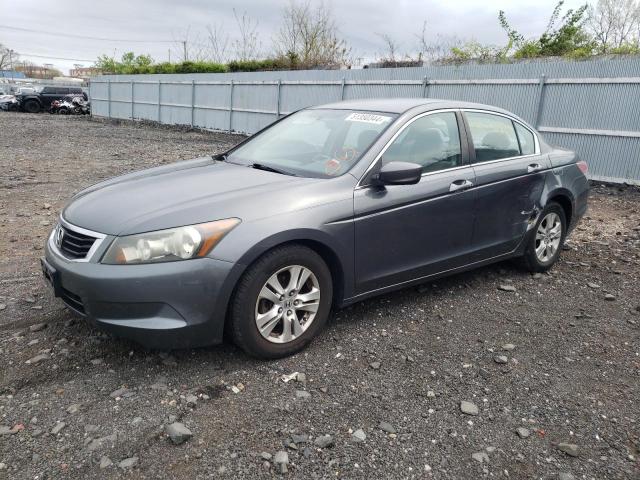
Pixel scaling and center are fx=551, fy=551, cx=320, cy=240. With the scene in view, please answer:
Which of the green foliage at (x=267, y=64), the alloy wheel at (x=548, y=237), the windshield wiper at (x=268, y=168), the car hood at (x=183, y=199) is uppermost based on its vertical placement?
the green foliage at (x=267, y=64)

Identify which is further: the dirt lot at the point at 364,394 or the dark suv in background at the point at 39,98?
the dark suv in background at the point at 39,98

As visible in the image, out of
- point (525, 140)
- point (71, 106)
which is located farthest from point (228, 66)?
point (525, 140)

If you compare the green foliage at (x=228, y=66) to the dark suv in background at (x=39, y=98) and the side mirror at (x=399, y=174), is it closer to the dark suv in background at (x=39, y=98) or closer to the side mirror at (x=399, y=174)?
the dark suv in background at (x=39, y=98)

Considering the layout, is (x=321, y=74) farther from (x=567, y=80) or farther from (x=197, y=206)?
(x=197, y=206)

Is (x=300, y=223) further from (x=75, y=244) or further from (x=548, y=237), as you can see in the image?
(x=548, y=237)

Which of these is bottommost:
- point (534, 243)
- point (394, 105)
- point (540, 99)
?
point (534, 243)

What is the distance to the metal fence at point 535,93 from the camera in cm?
959

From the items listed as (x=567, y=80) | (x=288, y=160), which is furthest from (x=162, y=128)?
(x=288, y=160)

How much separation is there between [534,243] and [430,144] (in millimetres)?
1572

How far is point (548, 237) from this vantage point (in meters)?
5.09

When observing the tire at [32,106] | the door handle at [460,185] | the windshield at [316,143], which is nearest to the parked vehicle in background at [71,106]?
the tire at [32,106]

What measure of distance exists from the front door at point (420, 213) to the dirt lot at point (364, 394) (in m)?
0.43

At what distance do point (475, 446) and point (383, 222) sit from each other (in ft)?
4.99

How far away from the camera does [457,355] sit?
138 inches
